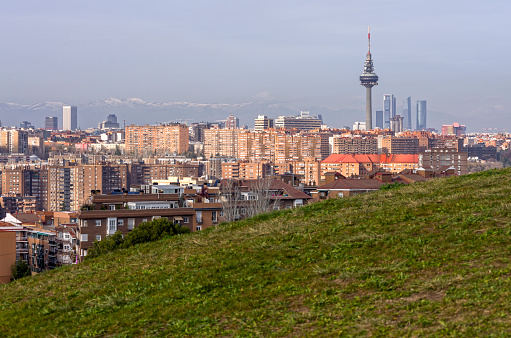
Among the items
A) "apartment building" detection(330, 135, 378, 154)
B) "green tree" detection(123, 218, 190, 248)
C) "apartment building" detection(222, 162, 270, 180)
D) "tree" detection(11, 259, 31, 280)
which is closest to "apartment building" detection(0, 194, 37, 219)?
"apartment building" detection(222, 162, 270, 180)

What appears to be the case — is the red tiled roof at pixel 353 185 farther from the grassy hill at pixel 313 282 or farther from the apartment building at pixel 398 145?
the apartment building at pixel 398 145

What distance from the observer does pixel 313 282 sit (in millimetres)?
7312

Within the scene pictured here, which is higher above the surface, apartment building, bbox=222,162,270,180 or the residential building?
apartment building, bbox=222,162,270,180

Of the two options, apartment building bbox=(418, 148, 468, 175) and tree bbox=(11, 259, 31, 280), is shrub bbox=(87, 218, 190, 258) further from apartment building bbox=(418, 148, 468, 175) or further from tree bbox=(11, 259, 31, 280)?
apartment building bbox=(418, 148, 468, 175)

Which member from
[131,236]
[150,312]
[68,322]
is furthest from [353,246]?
[131,236]

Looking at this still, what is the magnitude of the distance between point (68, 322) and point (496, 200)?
558 cm

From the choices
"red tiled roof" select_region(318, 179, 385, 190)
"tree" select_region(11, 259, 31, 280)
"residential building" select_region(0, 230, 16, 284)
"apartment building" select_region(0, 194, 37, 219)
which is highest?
"red tiled roof" select_region(318, 179, 385, 190)

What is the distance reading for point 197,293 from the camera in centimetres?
761

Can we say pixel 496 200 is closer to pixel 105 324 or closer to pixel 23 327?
pixel 105 324

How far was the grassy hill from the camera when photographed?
615 centimetres

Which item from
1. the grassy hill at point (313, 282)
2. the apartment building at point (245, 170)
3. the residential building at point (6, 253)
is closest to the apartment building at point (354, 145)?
the apartment building at point (245, 170)

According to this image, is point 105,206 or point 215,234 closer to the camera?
point 215,234

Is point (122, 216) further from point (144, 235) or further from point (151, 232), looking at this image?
point (151, 232)

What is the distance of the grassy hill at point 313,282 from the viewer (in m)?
6.15
